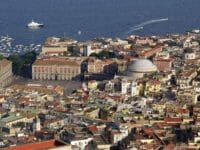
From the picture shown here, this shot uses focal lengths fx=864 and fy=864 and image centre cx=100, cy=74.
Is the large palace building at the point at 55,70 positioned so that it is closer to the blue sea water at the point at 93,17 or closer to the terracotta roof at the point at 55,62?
the terracotta roof at the point at 55,62

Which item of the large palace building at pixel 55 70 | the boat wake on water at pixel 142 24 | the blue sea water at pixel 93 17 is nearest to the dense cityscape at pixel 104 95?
the large palace building at pixel 55 70

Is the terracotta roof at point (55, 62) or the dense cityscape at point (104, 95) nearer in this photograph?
the dense cityscape at point (104, 95)

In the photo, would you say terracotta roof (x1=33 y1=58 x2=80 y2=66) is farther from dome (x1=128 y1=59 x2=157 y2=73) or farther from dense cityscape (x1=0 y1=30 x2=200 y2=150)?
dome (x1=128 y1=59 x2=157 y2=73)

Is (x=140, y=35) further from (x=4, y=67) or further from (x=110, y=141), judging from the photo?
(x=110, y=141)

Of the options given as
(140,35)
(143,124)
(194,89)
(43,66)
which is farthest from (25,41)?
(143,124)

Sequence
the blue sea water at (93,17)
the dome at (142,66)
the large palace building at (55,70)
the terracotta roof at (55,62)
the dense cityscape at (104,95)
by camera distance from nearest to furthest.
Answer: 1. the dense cityscape at (104,95)
2. the dome at (142,66)
3. the large palace building at (55,70)
4. the terracotta roof at (55,62)
5. the blue sea water at (93,17)

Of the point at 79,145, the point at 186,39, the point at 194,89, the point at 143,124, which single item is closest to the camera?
the point at 79,145
